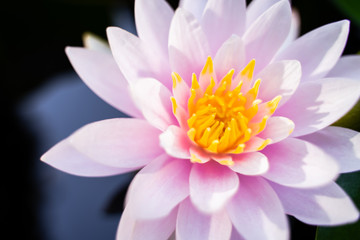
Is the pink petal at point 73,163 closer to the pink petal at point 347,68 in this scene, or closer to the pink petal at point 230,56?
the pink petal at point 230,56

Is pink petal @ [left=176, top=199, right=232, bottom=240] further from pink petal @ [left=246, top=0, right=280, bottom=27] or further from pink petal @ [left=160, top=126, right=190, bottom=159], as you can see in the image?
pink petal @ [left=246, top=0, right=280, bottom=27]

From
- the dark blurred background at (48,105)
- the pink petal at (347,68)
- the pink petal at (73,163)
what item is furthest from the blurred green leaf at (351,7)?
the pink petal at (73,163)

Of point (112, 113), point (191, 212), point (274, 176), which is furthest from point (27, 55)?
point (274, 176)

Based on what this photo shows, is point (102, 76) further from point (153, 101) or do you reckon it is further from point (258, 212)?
point (258, 212)

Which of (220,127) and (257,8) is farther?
(257,8)

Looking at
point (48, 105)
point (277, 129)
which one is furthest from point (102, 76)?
point (48, 105)
